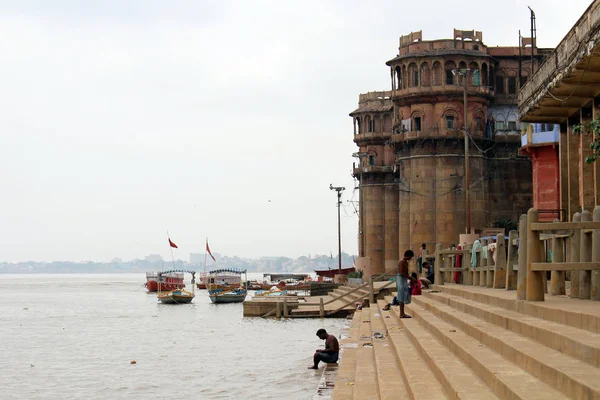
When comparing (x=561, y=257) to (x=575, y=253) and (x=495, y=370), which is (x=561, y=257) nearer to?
(x=575, y=253)

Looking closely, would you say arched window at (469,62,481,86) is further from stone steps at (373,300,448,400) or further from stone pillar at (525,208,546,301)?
stone pillar at (525,208,546,301)

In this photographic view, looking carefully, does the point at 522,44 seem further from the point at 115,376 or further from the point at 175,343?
the point at 115,376

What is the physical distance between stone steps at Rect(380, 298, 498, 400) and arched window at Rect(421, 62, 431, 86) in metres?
45.7

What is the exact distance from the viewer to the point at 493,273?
2128cm

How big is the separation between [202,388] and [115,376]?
235 inches

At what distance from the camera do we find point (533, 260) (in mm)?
12531

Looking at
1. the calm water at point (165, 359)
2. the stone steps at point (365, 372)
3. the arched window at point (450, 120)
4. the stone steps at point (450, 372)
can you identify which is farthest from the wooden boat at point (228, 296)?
the stone steps at point (450, 372)

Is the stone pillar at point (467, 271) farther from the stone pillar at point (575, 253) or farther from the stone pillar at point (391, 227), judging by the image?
the stone pillar at point (391, 227)

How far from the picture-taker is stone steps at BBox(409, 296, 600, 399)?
741 cm

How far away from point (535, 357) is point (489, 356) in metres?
1.66

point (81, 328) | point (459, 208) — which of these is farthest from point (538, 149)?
point (81, 328)

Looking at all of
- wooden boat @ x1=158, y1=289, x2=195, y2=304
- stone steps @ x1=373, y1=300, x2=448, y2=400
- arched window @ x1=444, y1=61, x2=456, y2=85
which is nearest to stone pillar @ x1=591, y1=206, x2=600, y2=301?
stone steps @ x1=373, y1=300, x2=448, y2=400

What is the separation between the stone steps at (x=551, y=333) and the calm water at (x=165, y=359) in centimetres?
962

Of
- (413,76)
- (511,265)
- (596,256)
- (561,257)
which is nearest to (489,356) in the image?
(596,256)
